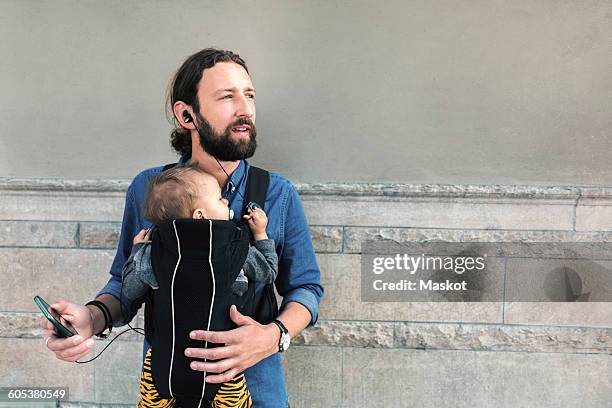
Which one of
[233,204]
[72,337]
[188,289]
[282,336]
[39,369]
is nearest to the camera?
[188,289]

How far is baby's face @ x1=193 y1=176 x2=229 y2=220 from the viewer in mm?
1634

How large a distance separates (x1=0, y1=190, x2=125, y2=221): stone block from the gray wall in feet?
0.71

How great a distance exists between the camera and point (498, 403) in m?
3.26

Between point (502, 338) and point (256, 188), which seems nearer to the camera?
point (256, 188)

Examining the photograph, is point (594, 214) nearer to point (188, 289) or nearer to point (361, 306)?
point (361, 306)

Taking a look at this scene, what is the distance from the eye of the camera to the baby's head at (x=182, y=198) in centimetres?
162

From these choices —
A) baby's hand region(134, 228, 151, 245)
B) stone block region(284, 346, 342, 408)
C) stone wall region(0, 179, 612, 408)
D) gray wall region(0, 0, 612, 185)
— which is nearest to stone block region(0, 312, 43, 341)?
stone wall region(0, 179, 612, 408)

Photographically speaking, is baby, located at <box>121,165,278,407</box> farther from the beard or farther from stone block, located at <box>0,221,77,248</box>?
stone block, located at <box>0,221,77,248</box>

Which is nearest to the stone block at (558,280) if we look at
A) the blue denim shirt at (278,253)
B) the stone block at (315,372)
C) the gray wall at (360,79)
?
the gray wall at (360,79)

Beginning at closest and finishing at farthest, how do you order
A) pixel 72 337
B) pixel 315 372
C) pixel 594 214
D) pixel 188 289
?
1. pixel 188 289
2. pixel 72 337
3. pixel 594 214
4. pixel 315 372

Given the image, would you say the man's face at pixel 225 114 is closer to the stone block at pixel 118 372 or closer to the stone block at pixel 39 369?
the stone block at pixel 118 372

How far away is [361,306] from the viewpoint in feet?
10.6

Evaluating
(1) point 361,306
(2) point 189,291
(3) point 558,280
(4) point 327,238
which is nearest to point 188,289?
(2) point 189,291

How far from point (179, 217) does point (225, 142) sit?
38 cm
